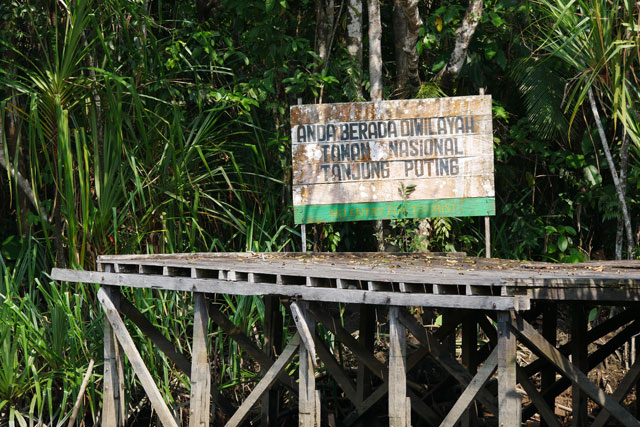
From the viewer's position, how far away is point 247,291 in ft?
19.2

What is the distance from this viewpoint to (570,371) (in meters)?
5.30

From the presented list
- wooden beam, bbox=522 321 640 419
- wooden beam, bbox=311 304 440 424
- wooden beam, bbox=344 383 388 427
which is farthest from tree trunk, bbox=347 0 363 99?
wooden beam, bbox=522 321 640 419

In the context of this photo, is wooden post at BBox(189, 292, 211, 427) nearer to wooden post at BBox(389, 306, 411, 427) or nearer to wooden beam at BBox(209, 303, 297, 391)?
wooden beam at BBox(209, 303, 297, 391)

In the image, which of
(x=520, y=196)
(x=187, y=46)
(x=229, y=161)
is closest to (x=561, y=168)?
(x=520, y=196)

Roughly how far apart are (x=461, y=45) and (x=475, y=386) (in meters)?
4.41

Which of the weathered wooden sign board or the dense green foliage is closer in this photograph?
the dense green foliage

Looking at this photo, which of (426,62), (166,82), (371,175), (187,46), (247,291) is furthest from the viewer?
(426,62)

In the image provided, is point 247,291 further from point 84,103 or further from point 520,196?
point 520,196

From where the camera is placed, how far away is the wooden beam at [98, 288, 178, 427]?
6430 mm

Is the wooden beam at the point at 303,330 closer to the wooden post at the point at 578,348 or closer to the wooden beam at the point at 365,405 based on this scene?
the wooden beam at the point at 365,405

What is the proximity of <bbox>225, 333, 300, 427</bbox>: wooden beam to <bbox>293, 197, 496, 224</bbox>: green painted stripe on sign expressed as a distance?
1.87 meters

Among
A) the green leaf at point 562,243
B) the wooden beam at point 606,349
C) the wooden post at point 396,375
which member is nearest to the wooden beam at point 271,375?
the wooden post at point 396,375

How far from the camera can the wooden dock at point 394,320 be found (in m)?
5.09

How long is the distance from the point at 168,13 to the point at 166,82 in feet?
6.06
